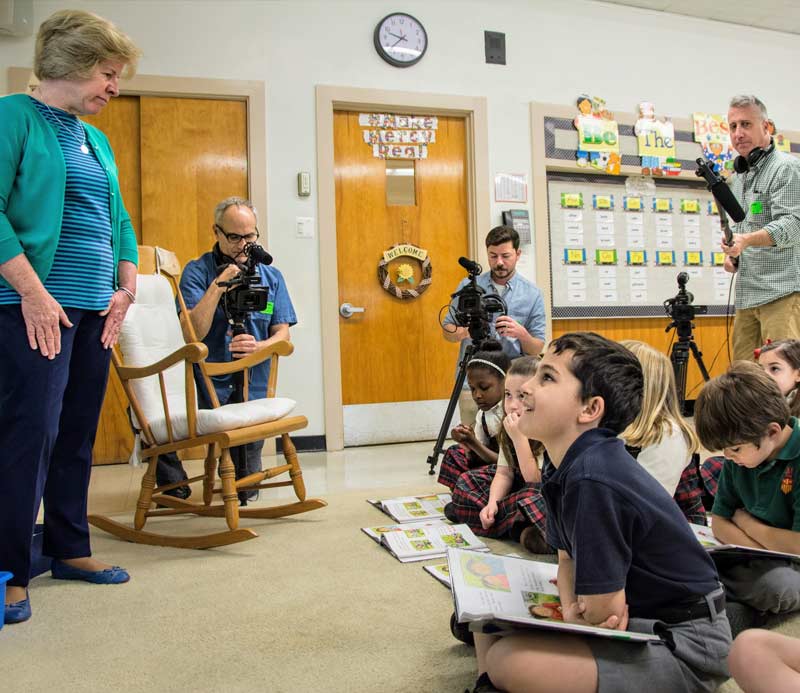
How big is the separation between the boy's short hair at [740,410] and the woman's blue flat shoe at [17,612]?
1.59 m

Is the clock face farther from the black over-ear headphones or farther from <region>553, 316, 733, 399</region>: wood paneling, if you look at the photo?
the black over-ear headphones

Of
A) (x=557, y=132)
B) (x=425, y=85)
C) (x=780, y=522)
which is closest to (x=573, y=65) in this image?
(x=557, y=132)

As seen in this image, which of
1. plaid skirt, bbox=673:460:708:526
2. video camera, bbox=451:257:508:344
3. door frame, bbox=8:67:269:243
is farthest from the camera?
door frame, bbox=8:67:269:243

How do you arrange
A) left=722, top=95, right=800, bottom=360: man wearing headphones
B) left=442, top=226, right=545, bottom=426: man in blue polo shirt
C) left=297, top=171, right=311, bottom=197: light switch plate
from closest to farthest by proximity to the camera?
left=722, top=95, right=800, bottom=360: man wearing headphones → left=442, top=226, right=545, bottom=426: man in blue polo shirt → left=297, top=171, right=311, bottom=197: light switch plate

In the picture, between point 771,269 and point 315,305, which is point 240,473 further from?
point 771,269

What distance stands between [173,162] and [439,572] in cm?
300

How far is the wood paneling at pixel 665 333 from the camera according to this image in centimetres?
478

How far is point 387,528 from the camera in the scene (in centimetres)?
219

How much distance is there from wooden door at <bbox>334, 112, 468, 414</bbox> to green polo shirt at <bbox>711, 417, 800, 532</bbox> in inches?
107

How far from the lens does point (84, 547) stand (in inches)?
71.6

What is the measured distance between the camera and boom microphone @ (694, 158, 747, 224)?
2.80 meters

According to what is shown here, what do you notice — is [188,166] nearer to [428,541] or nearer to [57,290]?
[57,290]

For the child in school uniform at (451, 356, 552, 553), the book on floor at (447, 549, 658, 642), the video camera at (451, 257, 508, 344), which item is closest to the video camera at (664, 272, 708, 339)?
the video camera at (451, 257, 508, 344)

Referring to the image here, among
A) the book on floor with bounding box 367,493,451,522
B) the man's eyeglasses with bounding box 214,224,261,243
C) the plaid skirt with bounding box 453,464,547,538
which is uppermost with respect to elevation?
the man's eyeglasses with bounding box 214,224,261,243
